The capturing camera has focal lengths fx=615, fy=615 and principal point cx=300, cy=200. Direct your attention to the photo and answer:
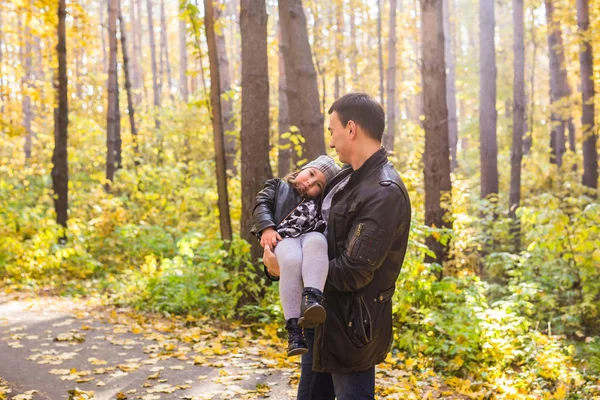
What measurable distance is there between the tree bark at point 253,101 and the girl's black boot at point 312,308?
17.9 ft

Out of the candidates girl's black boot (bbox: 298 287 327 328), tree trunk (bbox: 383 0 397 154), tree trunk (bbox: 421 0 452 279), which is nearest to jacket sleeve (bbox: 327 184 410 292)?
girl's black boot (bbox: 298 287 327 328)

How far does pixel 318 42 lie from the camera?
1984 cm

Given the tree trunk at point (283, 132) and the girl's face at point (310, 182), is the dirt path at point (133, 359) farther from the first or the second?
the tree trunk at point (283, 132)

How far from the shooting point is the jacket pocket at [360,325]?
8.71 ft

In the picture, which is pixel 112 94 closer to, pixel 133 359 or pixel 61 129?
pixel 61 129

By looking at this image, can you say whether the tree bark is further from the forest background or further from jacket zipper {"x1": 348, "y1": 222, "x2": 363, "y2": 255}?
jacket zipper {"x1": 348, "y1": 222, "x2": 363, "y2": 255}

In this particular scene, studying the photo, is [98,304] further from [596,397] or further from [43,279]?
[596,397]

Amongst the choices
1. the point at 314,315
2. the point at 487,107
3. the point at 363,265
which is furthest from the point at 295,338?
the point at 487,107

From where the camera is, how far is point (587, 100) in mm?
12914

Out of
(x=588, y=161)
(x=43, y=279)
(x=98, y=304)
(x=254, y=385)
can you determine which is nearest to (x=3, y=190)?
(x=43, y=279)

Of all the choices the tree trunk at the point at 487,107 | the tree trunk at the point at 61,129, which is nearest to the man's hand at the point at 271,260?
the tree trunk at the point at 61,129

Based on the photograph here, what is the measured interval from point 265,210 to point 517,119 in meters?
13.9

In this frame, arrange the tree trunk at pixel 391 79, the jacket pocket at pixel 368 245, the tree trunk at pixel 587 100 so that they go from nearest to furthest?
1. the jacket pocket at pixel 368 245
2. the tree trunk at pixel 587 100
3. the tree trunk at pixel 391 79

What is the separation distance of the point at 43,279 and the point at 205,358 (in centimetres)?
659
